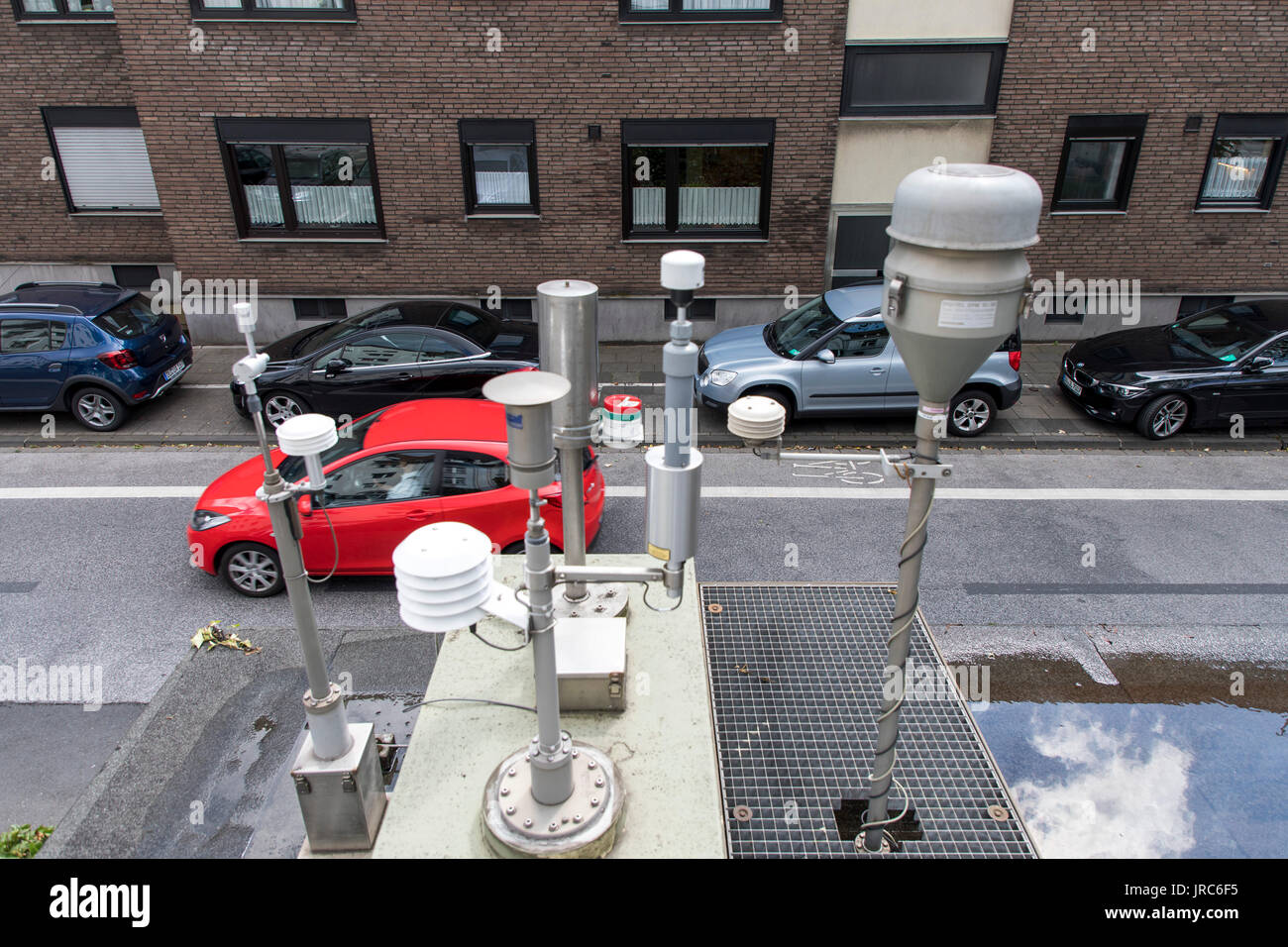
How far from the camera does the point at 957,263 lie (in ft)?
12.3

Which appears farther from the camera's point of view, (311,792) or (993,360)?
(993,360)

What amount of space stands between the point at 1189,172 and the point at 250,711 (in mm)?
15190

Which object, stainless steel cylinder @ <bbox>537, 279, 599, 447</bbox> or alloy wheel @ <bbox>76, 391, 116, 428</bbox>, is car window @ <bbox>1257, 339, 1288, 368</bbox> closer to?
stainless steel cylinder @ <bbox>537, 279, 599, 447</bbox>

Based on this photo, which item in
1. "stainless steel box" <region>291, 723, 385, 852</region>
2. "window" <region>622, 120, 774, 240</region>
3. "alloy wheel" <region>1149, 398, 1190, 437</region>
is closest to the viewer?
"stainless steel box" <region>291, 723, 385, 852</region>

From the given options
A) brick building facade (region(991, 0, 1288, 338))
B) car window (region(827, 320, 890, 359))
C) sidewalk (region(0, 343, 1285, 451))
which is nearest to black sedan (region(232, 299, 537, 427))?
sidewalk (region(0, 343, 1285, 451))

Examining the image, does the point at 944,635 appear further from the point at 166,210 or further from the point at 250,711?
the point at 166,210

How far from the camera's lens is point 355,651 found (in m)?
7.32

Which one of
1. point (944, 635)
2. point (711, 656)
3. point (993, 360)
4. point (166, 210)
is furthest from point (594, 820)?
point (166, 210)

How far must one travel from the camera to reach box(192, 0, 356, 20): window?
1302cm

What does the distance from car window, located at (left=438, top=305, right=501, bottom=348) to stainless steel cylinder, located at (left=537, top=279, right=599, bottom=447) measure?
6.07 m

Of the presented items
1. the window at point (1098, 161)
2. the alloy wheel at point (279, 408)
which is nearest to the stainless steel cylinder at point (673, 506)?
the alloy wheel at point (279, 408)

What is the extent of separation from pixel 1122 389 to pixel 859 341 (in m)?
3.46

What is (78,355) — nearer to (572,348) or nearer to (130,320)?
(130,320)

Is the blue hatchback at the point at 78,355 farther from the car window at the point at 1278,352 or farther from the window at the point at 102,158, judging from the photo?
the car window at the point at 1278,352
